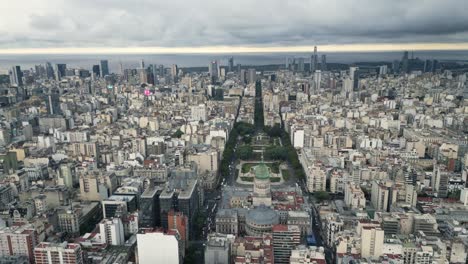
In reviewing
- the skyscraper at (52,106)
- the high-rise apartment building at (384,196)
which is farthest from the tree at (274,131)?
the skyscraper at (52,106)

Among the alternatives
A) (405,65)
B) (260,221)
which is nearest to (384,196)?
(260,221)

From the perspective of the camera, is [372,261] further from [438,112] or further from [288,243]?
[438,112]

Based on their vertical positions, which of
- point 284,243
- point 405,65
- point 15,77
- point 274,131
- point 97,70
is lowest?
point 284,243

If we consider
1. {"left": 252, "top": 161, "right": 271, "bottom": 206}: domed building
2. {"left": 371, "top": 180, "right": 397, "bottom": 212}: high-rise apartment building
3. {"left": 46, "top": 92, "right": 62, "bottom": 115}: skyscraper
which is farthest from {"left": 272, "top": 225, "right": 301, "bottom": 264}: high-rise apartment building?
{"left": 46, "top": 92, "right": 62, "bottom": 115}: skyscraper

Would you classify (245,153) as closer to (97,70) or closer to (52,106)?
(52,106)

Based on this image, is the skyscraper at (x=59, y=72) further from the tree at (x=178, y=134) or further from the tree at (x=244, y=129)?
the tree at (x=244, y=129)

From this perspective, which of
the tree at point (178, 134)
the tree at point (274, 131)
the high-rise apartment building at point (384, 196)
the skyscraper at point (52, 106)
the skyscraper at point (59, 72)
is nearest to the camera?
the high-rise apartment building at point (384, 196)

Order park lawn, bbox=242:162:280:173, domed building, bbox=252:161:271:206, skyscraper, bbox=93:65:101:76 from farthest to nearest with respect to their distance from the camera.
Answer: skyscraper, bbox=93:65:101:76 < park lawn, bbox=242:162:280:173 < domed building, bbox=252:161:271:206

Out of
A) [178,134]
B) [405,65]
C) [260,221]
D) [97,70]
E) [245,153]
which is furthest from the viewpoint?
[97,70]

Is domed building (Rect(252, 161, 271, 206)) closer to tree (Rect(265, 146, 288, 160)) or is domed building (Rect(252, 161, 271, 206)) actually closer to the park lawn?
the park lawn
